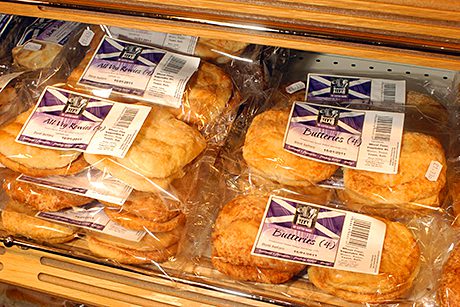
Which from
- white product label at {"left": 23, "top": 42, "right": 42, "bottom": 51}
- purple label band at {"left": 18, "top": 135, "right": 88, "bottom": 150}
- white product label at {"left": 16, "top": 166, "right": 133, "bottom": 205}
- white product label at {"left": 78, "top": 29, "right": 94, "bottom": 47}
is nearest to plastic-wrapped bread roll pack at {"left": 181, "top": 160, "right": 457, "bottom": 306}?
white product label at {"left": 16, "top": 166, "right": 133, "bottom": 205}

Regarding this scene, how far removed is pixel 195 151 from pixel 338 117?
0.32m

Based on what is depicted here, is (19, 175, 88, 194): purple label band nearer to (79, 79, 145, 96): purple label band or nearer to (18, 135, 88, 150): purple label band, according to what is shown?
(18, 135, 88, 150): purple label band

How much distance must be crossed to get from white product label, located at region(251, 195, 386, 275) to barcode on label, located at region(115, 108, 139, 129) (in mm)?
353

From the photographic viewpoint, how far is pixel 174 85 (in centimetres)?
134

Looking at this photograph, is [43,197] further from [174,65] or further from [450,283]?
[450,283]

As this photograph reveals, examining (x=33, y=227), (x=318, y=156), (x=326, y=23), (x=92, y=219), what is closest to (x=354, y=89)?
(x=318, y=156)

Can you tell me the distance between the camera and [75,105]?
131 cm

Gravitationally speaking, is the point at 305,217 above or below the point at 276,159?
below

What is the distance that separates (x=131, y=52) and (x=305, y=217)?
1.91 ft

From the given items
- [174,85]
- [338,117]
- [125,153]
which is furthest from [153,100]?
[338,117]

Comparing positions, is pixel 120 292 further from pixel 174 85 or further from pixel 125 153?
pixel 174 85

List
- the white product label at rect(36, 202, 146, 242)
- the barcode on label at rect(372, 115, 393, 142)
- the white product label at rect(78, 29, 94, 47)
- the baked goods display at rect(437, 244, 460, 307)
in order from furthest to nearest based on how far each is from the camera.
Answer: the white product label at rect(78, 29, 94, 47) → the white product label at rect(36, 202, 146, 242) → the barcode on label at rect(372, 115, 393, 142) → the baked goods display at rect(437, 244, 460, 307)

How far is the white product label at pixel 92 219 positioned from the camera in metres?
1.32

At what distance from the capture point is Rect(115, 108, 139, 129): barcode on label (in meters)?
1.25
